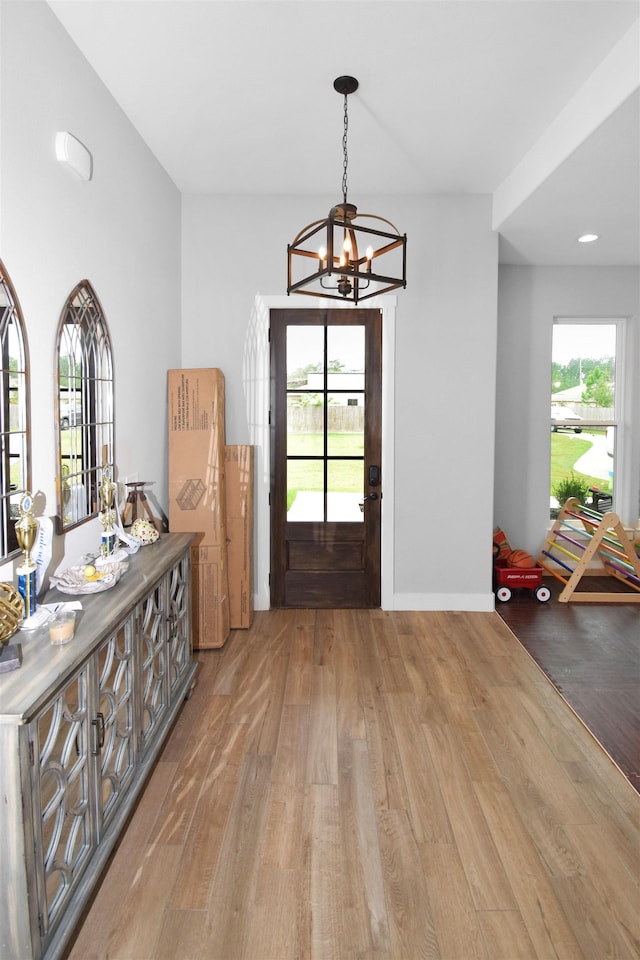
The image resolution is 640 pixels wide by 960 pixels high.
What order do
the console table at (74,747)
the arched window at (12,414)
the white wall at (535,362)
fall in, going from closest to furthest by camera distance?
the console table at (74,747), the arched window at (12,414), the white wall at (535,362)

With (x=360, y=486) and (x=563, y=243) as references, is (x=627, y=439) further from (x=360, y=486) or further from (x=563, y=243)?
(x=360, y=486)

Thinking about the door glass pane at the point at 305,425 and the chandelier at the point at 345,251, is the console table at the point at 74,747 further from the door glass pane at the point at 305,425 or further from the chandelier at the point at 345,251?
the door glass pane at the point at 305,425

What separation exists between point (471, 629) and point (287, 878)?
2543mm

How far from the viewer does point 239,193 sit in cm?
438

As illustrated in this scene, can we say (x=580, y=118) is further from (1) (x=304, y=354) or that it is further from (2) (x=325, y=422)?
(2) (x=325, y=422)

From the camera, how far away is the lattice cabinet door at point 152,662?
2.41 meters

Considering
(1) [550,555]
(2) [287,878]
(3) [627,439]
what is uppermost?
(3) [627,439]

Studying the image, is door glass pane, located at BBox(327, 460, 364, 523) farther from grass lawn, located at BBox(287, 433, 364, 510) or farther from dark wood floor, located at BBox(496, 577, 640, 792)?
dark wood floor, located at BBox(496, 577, 640, 792)

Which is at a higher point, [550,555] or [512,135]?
[512,135]

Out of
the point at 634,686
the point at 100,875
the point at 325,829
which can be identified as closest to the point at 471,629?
the point at 634,686

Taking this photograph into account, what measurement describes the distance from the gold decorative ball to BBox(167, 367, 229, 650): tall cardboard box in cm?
217

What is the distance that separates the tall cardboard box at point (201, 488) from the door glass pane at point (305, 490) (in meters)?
0.68

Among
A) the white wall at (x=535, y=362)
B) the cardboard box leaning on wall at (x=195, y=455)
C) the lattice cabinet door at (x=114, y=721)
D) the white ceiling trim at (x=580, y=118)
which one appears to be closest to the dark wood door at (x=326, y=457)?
the cardboard box leaning on wall at (x=195, y=455)

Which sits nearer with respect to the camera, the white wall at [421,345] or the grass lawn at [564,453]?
the white wall at [421,345]
